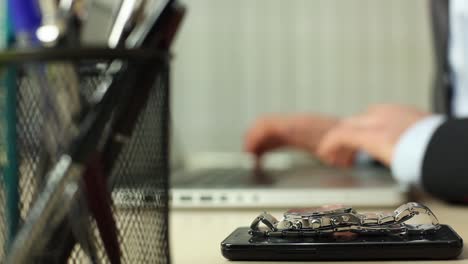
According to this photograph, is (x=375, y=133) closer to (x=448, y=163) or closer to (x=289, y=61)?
(x=448, y=163)

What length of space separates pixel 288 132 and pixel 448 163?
1.53 ft

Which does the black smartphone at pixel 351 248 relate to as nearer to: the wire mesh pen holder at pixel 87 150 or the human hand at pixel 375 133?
the wire mesh pen holder at pixel 87 150

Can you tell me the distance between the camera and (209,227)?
436mm

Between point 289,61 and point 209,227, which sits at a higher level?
point 289,61

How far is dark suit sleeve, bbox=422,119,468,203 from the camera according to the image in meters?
0.50

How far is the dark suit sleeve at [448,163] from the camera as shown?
50 cm

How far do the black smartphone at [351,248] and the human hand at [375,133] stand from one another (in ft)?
1.10

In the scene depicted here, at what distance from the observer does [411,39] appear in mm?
1128

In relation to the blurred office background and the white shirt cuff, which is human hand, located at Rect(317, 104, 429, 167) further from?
the blurred office background

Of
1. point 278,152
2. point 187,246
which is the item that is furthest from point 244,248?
point 278,152

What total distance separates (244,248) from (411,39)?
2.88 feet

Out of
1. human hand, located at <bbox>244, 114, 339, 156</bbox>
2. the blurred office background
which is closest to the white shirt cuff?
human hand, located at <bbox>244, 114, 339, 156</bbox>

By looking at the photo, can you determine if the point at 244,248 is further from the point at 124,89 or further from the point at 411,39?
the point at 411,39

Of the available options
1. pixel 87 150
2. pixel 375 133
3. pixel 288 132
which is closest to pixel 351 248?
pixel 87 150
